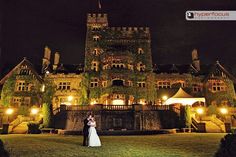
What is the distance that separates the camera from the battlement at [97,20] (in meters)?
45.1

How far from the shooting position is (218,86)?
42.6 metres

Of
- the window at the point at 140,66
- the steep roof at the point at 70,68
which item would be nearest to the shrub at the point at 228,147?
the window at the point at 140,66

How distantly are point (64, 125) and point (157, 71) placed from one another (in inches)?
922

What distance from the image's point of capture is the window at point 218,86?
42.2m

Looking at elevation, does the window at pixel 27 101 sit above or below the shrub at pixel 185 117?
above

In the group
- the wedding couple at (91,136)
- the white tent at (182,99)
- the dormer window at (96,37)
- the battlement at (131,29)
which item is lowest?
the wedding couple at (91,136)

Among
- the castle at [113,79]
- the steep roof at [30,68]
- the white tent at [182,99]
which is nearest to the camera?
the white tent at [182,99]

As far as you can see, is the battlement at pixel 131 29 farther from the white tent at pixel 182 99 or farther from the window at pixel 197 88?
the white tent at pixel 182 99

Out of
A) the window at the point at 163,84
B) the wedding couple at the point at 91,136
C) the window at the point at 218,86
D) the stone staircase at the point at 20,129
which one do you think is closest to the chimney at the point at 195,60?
the window at the point at 218,86

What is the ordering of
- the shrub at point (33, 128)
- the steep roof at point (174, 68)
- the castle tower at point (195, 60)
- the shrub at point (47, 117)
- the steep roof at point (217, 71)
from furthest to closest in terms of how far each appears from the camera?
the castle tower at point (195, 60) < the steep roof at point (174, 68) < the steep roof at point (217, 71) < the shrub at point (47, 117) < the shrub at point (33, 128)

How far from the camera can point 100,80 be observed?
132ft

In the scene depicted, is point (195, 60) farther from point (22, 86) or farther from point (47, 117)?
point (22, 86)

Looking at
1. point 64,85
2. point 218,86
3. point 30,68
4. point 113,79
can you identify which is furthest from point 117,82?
point 218,86

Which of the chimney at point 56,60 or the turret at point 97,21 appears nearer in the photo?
the turret at point 97,21
